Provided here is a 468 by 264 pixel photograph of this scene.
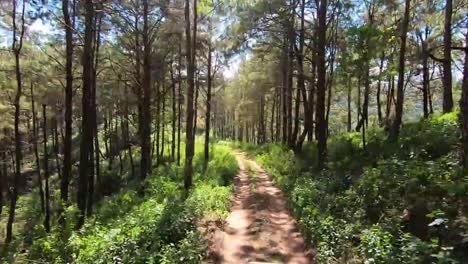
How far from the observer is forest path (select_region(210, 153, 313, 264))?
28.9 ft

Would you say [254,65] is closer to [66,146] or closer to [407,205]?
[66,146]

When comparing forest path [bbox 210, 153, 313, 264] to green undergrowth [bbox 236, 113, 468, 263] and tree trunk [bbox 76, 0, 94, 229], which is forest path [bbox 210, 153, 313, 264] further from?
tree trunk [bbox 76, 0, 94, 229]

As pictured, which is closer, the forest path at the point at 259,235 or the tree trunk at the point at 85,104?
the forest path at the point at 259,235

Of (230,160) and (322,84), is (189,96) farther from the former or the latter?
(230,160)

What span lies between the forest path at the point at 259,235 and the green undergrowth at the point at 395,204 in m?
0.40

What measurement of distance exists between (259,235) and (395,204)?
11.0ft

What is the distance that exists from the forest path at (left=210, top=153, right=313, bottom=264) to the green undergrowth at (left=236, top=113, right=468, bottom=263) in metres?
0.40

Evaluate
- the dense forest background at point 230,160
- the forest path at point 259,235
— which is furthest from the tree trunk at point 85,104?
the forest path at point 259,235

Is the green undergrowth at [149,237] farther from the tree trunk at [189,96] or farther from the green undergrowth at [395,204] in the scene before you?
the green undergrowth at [395,204]

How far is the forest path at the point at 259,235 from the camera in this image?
346 inches

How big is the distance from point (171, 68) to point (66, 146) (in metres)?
12.2

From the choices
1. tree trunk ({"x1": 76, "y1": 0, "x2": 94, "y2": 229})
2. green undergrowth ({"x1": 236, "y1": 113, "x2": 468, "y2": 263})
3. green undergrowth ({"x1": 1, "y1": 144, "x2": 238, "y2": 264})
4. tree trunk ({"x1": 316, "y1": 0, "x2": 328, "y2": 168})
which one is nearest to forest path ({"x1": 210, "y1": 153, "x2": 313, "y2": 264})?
green undergrowth ({"x1": 236, "y1": 113, "x2": 468, "y2": 263})

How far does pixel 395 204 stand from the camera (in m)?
8.75

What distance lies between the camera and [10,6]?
61.0 feet
